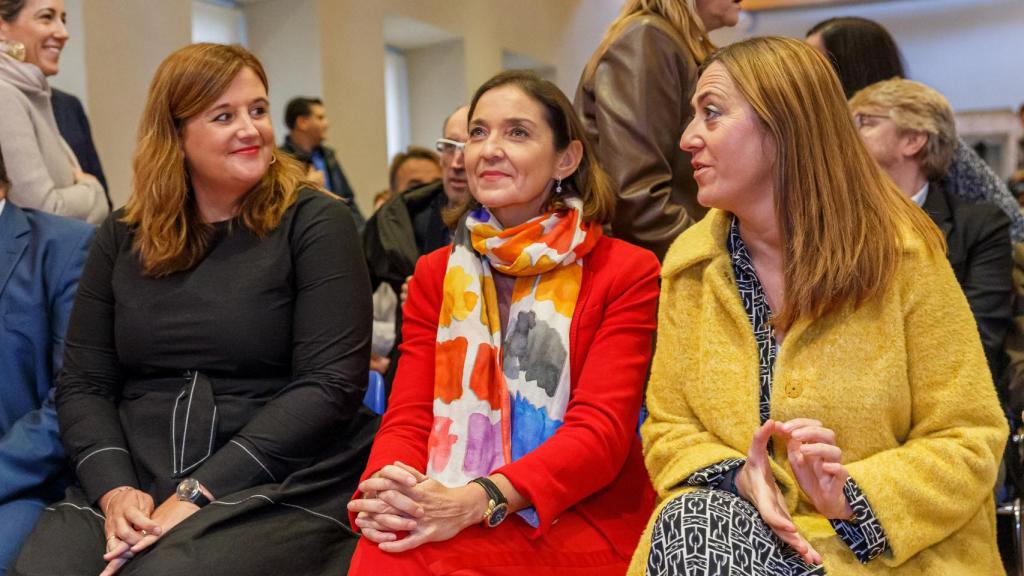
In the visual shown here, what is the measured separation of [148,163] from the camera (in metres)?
2.48

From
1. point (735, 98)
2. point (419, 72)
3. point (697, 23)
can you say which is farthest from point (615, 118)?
point (419, 72)

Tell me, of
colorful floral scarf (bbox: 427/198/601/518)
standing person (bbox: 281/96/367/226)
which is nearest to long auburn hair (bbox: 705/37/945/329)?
colorful floral scarf (bbox: 427/198/601/518)

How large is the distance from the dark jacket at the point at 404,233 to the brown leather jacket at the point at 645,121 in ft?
3.76

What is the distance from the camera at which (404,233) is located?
3592mm

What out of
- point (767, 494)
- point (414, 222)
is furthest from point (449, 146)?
point (767, 494)

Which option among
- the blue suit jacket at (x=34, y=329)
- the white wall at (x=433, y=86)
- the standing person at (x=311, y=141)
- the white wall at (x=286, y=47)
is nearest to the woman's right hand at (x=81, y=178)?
the blue suit jacket at (x=34, y=329)

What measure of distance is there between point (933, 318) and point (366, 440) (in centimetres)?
129

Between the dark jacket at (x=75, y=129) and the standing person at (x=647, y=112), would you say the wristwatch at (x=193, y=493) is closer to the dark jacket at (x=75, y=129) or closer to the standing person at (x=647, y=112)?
the standing person at (x=647, y=112)

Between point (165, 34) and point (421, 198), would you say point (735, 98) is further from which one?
point (165, 34)

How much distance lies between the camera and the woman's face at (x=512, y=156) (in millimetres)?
2332

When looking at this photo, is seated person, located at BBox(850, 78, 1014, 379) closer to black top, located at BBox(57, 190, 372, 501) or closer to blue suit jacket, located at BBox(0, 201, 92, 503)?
black top, located at BBox(57, 190, 372, 501)

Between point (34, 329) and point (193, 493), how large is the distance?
2.51 feet

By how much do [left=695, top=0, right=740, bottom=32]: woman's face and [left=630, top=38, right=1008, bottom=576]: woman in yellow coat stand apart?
0.76 metres

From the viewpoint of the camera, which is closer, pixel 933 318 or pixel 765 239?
pixel 933 318
